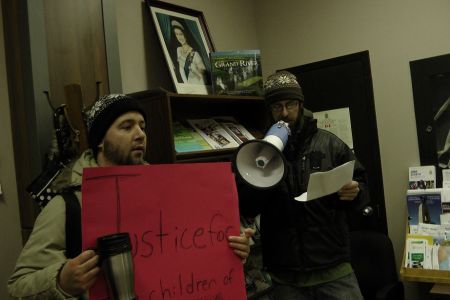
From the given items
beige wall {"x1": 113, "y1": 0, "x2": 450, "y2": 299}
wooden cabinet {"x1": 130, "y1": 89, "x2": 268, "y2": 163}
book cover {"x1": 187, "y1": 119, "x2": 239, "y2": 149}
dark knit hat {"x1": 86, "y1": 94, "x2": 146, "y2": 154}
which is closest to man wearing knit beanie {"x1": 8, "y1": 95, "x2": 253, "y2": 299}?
dark knit hat {"x1": 86, "y1": 94, "x2": 146, "y2": 154}

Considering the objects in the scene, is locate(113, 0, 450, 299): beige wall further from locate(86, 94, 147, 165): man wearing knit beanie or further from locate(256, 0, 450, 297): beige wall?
locate(86, 94, 147, 165): man wearing knit beanie

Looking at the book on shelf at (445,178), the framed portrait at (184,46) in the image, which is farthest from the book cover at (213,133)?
the book on shelf at (445,178)

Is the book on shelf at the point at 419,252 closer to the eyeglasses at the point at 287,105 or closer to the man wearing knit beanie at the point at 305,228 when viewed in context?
the man wearing knit beanie at the point at 305,228

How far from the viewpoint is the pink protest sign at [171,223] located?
897 millimetres

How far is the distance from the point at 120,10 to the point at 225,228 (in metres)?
1.64

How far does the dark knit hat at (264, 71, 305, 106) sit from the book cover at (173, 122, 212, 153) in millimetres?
512

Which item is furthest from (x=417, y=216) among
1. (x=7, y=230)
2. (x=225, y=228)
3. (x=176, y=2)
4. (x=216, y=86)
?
(x=7, y=230)

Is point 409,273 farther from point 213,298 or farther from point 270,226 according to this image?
point 213,298

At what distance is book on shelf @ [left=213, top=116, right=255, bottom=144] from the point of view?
237 centimetres

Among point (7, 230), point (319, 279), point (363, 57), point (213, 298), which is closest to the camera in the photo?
point (213, 298)

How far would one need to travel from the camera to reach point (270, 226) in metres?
1.59

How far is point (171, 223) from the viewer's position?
999mm

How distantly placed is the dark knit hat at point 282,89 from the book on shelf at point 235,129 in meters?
0.65

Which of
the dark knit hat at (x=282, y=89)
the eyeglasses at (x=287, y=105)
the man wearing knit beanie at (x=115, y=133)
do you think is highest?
the dark knit hat at (x=282, y=89)
